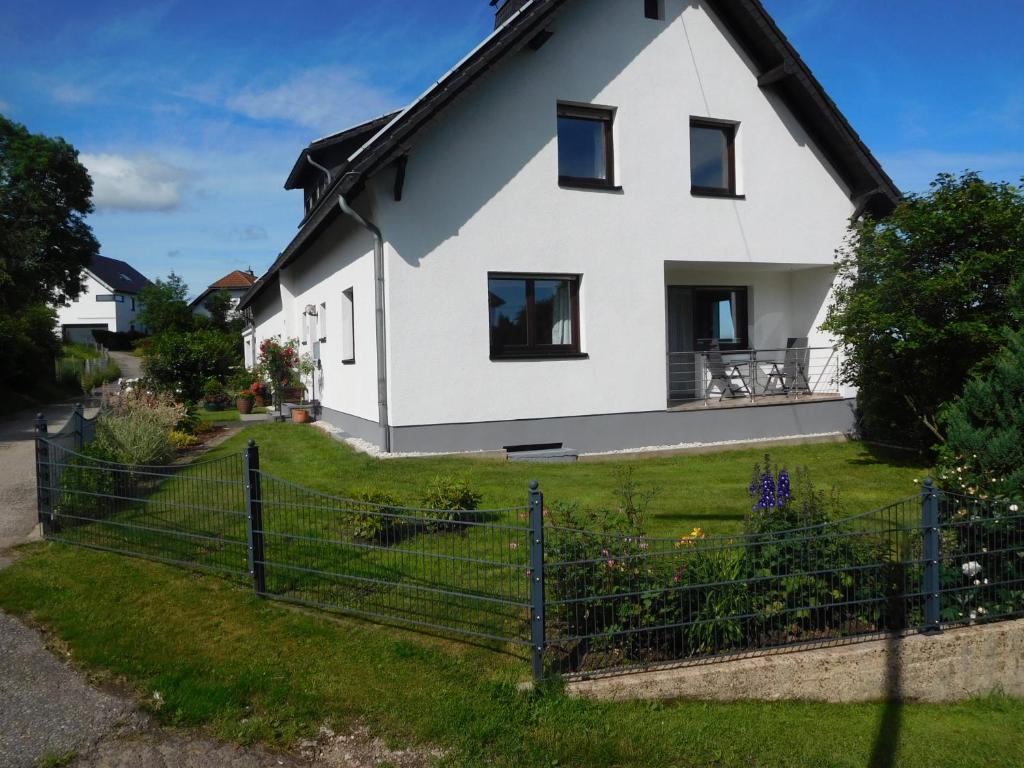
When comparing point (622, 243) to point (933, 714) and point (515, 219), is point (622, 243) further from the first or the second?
point (933, 714)

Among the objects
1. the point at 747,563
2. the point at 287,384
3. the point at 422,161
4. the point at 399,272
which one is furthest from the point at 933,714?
the point at 287,384

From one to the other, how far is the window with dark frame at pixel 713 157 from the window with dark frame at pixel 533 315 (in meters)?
3.07

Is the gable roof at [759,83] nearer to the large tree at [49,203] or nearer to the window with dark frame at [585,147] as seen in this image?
the window with dark frame at [585,147]

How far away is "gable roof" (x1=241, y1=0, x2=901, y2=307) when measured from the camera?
1005 cm

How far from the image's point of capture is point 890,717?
4504mm

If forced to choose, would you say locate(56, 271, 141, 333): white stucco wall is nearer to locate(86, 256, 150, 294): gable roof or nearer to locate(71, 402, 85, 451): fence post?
locate(86, 256, 150, 294): gable roof

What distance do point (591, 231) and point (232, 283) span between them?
57.0m

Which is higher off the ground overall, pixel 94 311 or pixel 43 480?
pixel 94 311

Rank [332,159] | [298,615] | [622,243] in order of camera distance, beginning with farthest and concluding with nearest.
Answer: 1. [332,159]
2. [622,243]
3. [298,615]

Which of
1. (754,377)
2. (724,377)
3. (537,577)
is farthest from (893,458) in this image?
(537,577)

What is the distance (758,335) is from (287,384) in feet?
33.5

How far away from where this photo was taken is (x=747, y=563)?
467cm

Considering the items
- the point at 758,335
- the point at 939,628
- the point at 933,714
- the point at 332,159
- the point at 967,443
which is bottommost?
the point at 933,714

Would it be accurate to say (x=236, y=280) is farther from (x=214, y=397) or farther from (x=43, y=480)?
(x=43, y=480)
